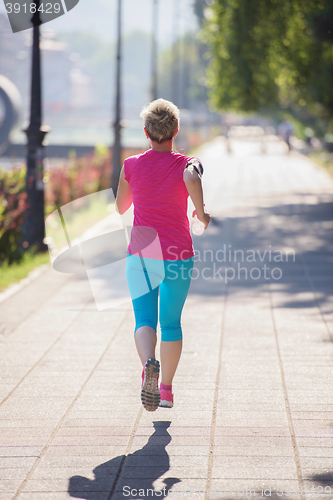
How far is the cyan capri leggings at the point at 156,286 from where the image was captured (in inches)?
152

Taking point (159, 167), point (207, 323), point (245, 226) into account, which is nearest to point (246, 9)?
point (245, 226)

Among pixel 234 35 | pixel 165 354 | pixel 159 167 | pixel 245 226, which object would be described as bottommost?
pixel 245 226

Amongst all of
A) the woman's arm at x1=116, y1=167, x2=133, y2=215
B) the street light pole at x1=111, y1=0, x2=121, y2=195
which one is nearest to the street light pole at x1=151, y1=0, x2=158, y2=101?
the street light pole at x1=111, y1=0, x2=121, y2=195

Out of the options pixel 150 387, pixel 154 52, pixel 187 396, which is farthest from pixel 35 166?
pixel 154 52

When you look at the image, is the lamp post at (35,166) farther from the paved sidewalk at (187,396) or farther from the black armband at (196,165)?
the black armband at (196,165)

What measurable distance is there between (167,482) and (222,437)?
0.63m

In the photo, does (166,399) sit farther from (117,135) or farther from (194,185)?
(117,135)

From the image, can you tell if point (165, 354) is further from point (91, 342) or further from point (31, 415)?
point (91, 342)

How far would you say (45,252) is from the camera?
1002 cm

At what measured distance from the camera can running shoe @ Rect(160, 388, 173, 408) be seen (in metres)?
4.08

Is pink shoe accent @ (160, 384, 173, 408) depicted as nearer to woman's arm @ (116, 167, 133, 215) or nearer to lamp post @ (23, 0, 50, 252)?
woman's arm @ (116, 167, 133, 215)

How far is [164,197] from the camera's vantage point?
3.79m

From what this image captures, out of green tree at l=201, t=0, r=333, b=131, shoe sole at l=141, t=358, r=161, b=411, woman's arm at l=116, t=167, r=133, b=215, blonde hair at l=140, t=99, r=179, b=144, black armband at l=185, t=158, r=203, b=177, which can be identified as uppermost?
green tree at l=201, t=0, r=333, b=131

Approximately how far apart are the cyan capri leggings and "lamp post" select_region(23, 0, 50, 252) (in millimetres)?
6086
